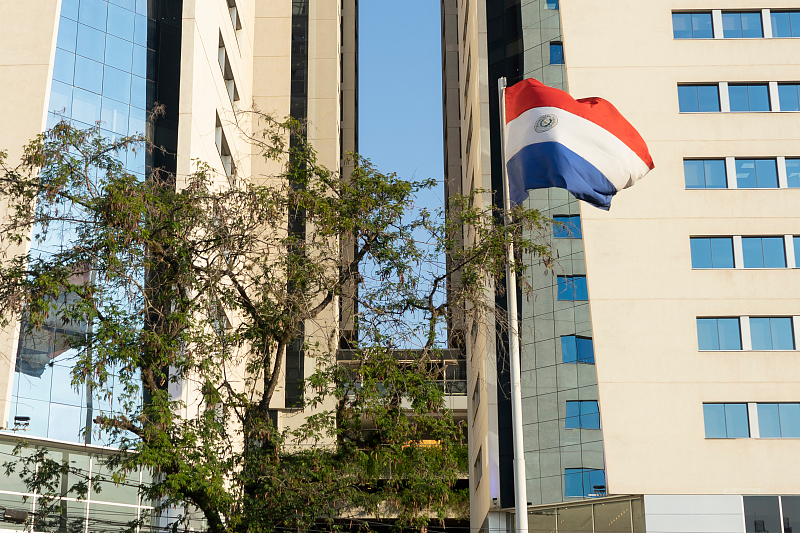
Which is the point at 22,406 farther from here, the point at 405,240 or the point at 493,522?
the point at 493,522

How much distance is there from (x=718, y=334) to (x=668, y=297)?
2.22 metres

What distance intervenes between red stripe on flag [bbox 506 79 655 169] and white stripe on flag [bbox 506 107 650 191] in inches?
4.7

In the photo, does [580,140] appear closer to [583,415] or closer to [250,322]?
[250,322]

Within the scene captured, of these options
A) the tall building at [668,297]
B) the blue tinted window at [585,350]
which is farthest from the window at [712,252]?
the blue tinted window at [585,350]

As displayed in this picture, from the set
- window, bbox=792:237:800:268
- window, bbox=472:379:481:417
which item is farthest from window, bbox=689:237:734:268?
window, bbox=472:379:481:417

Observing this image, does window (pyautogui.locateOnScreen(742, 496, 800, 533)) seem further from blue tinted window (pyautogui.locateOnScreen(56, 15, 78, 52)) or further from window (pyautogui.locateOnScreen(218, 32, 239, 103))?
blue tinted window (pyautogui.locateOnScreen(56, 15, 78, 52))

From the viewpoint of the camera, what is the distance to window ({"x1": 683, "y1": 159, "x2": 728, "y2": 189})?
1442 inches

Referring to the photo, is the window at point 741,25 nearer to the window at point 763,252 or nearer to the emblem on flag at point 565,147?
the window at point 763,252

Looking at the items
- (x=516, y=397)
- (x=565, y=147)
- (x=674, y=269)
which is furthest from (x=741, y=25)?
(x=516, y=397)

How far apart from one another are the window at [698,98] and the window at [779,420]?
11809mm

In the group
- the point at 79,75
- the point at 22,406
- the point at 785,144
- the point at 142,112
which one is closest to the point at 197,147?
the point at 142,112

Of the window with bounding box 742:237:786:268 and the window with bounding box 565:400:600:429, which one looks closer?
the window with bounding box 565:400:600:429

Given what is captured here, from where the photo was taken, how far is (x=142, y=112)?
107 ft

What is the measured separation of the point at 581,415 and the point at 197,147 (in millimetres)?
16905
